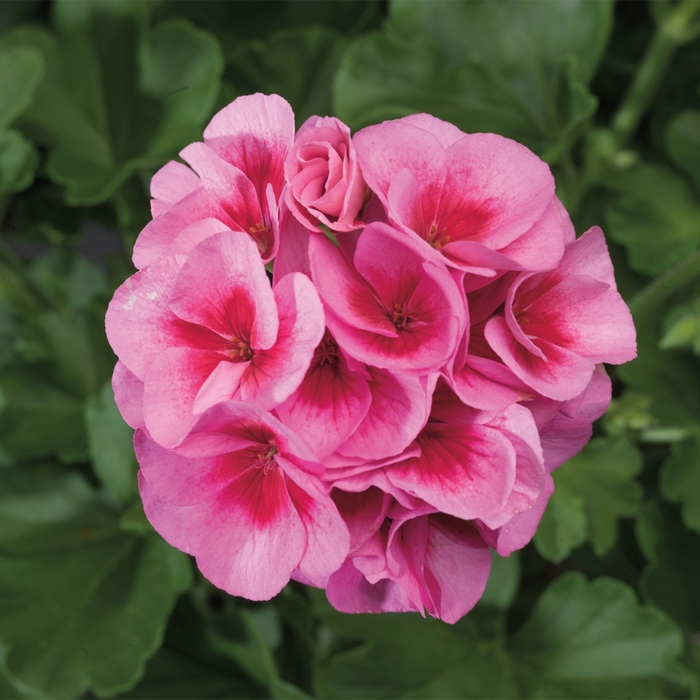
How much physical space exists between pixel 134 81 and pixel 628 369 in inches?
41.4

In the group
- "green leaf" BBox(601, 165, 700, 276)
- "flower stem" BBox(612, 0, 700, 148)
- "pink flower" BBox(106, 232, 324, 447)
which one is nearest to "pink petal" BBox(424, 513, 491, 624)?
"pink flower" BBox(106, 232, 324, 447)

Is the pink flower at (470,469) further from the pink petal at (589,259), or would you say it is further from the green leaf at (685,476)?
the green leaf at (685,476)

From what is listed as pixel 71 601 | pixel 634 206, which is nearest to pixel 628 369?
pixel 634 206

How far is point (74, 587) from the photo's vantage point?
1.22 metres

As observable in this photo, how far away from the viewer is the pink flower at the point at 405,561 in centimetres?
59

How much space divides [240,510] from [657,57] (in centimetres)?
118

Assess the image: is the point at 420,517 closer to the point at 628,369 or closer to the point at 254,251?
the point at 254,251

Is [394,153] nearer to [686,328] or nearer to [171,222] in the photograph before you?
[171,222]

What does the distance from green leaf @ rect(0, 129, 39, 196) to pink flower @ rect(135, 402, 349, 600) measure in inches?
32.5

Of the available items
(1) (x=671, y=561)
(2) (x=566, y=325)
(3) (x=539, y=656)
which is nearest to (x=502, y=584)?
(3) (x=539, y=656)

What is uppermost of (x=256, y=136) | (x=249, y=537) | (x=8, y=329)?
(x=256, y=136)

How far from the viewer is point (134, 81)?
1.40 m

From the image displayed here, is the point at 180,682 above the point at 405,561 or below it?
below

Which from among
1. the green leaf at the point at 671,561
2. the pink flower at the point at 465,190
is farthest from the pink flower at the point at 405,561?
the green leaf at the point at 671,561
